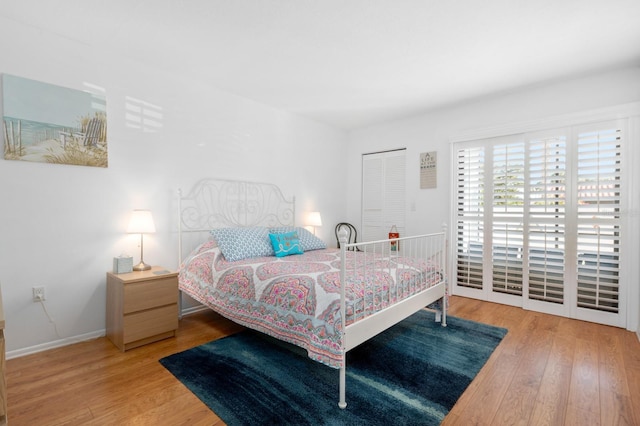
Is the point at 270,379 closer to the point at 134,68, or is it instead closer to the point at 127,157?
the point at 127,157

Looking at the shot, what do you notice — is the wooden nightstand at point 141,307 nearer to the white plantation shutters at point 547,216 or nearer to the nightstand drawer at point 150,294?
the nightstand drawer at point 150,294

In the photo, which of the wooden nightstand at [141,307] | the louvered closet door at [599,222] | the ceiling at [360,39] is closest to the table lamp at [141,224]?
the wooden nightstand at [141,307]

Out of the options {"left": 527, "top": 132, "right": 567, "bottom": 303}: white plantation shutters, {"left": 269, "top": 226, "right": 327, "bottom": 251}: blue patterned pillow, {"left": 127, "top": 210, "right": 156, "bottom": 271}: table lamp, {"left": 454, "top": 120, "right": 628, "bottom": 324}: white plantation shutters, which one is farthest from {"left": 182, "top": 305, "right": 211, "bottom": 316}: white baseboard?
{"left": 527, "top": 132, "right": 567, "bottom": 303}: white plantation shutters

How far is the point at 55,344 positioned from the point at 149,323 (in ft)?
2.54

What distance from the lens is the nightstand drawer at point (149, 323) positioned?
251 centimetres

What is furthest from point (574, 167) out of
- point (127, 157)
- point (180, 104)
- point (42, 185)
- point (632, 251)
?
point (42, 185)

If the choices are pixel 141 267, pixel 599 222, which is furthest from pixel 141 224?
pixel 599 222

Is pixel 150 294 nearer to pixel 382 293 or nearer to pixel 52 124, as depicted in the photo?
pixel 52 124

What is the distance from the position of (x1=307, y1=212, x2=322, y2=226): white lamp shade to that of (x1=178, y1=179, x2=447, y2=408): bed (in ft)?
1.17

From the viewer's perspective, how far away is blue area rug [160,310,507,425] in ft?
5.82

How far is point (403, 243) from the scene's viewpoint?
4.46m

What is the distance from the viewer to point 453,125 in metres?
4.15

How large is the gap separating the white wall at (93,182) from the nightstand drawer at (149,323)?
55 cm

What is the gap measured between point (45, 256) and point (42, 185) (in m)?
0.57
